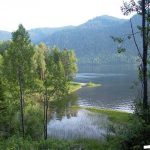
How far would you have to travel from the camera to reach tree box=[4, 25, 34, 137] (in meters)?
49.9

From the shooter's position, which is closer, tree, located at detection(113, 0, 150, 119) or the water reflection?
tree, located at detection(113, 0, 150, 119)

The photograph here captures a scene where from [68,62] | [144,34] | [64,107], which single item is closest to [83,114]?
[64,107]

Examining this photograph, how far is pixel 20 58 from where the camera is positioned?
1965 inches

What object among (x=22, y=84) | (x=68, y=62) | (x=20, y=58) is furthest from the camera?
(x=68, y=62)

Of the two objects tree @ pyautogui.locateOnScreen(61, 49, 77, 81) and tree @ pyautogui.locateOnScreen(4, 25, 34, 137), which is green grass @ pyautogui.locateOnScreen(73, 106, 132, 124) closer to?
tree @ pyautogui.locateOnScreen(4, 25, 34, 137)

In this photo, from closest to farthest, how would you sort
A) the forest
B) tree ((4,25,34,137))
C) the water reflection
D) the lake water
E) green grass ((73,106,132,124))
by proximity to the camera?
the forest, tree ((4,25,34,137)), the water reflection, the lake water, green grass ((73,106,132,124))

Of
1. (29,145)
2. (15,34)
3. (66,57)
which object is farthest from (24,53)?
(66,57)

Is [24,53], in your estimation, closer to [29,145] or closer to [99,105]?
[29,145]

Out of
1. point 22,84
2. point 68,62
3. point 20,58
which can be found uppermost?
point 20,58

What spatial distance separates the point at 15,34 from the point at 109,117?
125 ft

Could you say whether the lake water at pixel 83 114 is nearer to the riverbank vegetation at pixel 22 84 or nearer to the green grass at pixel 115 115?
the green grass at pixel 115 115

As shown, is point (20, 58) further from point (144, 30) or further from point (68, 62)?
point (68, 62)

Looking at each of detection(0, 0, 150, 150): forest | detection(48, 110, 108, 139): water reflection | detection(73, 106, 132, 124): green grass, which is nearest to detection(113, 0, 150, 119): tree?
detection(0, 0, 150, 150): forest

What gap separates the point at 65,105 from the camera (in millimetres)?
100062
